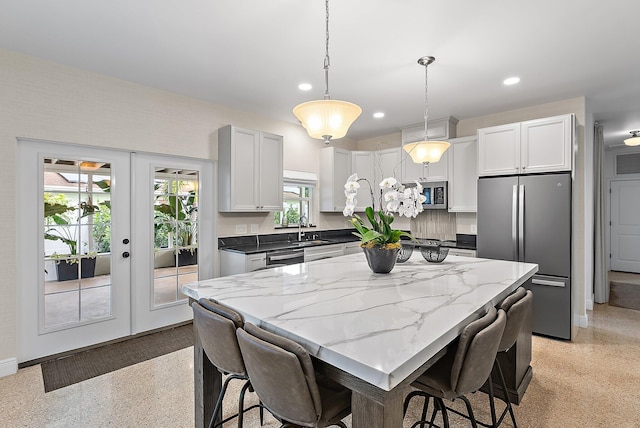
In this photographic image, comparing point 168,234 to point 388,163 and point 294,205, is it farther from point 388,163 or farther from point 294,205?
point 388,163

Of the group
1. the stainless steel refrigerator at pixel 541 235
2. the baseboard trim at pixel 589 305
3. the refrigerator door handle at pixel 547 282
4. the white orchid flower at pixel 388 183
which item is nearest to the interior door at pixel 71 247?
the white orchid flower at pixel 388 183

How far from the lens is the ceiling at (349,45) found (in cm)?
208

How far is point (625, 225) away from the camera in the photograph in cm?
650

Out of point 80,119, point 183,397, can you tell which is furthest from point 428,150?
point 80,119

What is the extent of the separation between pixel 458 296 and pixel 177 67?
2926 mm

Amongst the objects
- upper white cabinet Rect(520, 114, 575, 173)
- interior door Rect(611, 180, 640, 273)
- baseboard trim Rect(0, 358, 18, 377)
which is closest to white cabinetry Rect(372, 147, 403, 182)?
upper white cabinet Rect(520, 114, 575, 173)

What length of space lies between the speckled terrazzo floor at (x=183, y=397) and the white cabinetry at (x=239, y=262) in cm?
99

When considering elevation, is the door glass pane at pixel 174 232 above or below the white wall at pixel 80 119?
below

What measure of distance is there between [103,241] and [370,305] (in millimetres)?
2971

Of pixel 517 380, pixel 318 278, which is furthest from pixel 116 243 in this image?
pixel 517 380

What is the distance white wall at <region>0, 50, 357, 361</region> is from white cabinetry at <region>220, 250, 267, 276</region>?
0.35 m

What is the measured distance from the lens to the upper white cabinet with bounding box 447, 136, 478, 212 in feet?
13.9

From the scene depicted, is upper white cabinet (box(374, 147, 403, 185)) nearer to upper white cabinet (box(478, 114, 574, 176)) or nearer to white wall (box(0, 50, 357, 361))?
upper white cabinet (box(478, 114, 574, 176))

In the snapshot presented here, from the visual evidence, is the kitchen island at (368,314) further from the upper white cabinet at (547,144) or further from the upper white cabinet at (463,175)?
the upper white cabinet at (463,175)
